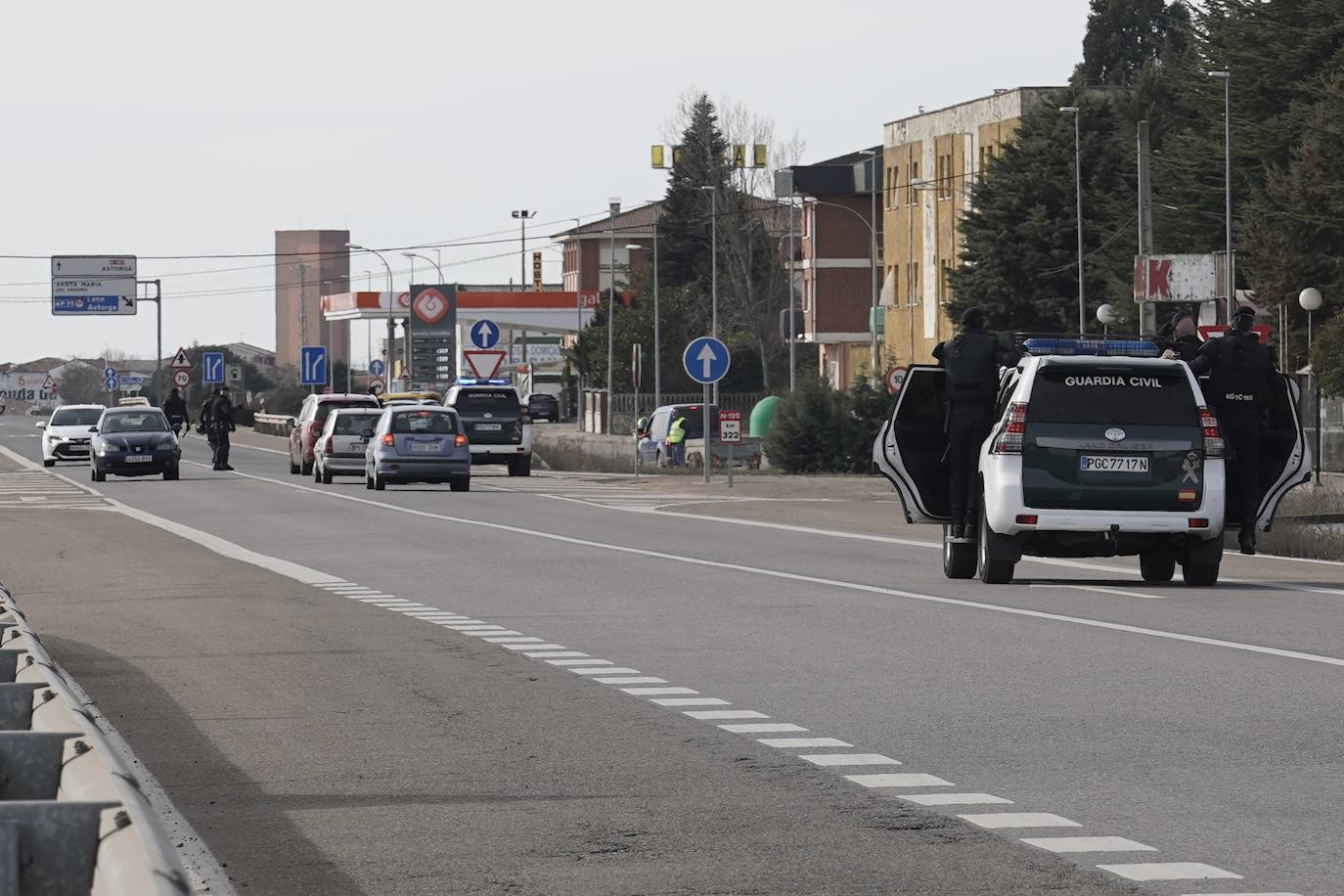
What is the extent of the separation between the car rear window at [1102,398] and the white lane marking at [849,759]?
9434mm

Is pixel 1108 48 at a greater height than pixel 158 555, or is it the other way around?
pixel 1108 48

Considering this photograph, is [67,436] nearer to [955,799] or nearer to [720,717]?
[720,717]

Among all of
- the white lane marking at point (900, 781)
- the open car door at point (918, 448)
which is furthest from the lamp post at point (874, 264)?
the white lane marking at point (900, 781)

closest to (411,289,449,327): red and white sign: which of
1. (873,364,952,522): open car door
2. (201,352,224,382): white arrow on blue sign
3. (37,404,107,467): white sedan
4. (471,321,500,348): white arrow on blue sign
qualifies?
(201,352,224,382): white arrow on blue sign

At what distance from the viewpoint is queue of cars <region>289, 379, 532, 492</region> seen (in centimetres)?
4391

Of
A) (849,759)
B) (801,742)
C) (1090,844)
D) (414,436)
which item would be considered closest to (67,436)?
(414,436)

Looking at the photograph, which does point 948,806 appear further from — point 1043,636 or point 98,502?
point 98,502

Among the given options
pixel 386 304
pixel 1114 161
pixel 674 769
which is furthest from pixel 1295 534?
pixel 386 304

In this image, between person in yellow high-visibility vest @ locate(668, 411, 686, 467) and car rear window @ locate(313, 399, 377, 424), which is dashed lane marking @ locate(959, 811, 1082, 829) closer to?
car rear window @ locate(313, 399, 377, 424)

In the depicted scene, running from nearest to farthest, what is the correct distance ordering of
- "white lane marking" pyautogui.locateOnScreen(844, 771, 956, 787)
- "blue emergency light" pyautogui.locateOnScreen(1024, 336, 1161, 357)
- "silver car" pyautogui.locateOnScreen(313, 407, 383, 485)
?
"white lane marking" pyautogui.locateOnScreen(844, 771, 956, 787) < "blue emergency light" pyautogui.locateOnScreen(1024, 336, 1161, 357) < "silver car" pyautogui.locateOnScreen(313, 407, 383, 485)

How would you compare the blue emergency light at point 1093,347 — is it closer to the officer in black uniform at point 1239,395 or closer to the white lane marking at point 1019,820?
the officer in black uniform at point 1239,395

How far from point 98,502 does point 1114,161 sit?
1835 inches

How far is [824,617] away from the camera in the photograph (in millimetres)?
17203

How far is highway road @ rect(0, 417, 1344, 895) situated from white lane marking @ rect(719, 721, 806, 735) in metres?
0.03
